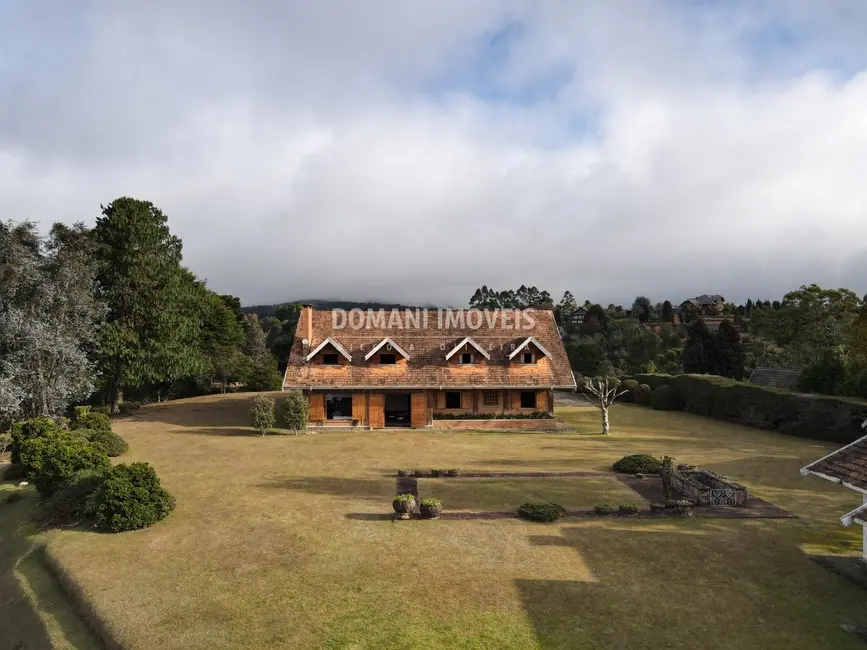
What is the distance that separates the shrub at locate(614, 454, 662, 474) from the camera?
26609 mm

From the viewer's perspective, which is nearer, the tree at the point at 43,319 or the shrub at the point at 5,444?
the shrub at the point at 5,444

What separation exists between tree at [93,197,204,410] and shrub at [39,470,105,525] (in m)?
22.1

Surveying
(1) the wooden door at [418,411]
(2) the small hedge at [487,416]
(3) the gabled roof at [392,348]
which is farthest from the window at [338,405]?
(2) the small hedge at [487,416]

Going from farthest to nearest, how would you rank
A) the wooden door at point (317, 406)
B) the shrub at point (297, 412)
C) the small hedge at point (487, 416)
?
the small hedge at point (487, 416) < the wooden door at point (317, 406) < the shrub at point (297, 412)

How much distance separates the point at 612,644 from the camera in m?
12.5

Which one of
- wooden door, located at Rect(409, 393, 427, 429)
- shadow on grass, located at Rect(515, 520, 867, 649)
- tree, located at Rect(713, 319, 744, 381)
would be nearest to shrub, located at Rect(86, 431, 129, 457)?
wooden door, located at Rect(409, 393, 427, 429)

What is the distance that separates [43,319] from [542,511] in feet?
114

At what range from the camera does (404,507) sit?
20266mm

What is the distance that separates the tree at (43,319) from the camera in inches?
1336

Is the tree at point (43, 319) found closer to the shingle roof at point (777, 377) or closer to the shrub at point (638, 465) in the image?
the shrub at point (638, 465)

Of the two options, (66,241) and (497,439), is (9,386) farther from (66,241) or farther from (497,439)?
(497,439)

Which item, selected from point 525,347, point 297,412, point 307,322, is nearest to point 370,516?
point 297,412

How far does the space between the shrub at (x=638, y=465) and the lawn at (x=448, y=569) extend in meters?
1.33

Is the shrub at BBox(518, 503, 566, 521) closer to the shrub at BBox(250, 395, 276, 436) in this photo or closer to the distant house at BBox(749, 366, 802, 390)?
the shrub at BBox(250, 395, 276, 436)
